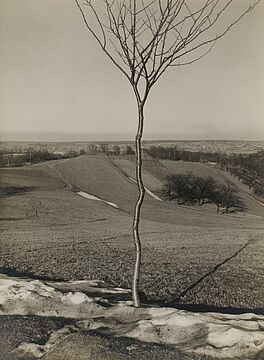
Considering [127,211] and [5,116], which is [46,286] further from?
[127,211]

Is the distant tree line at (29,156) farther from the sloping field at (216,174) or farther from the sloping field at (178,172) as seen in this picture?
the sloping field at (216,174)

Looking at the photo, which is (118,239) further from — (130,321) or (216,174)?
(130,321)

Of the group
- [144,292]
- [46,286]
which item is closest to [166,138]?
[144,292]

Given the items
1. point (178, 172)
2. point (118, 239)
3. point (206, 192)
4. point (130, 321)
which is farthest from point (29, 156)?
point (130, 321)

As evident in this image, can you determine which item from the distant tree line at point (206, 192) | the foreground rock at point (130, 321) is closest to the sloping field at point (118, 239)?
the distant tree line at point (206, 192)

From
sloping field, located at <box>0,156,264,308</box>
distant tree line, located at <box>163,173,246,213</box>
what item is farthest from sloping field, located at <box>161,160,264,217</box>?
sloping field, located at <box>0,156,264,308</box>
